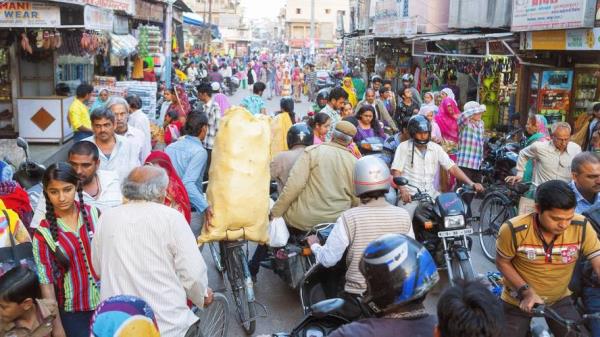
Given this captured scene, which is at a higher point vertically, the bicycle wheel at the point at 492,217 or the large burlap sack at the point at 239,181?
the large burlap sack at the point at 239,181

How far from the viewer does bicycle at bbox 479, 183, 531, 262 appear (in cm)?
748

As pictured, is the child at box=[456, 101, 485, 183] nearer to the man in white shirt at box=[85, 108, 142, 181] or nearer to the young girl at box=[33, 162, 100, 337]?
the man in white shirt at box=[85, 108, 142, 181]

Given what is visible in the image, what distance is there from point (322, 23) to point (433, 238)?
256 ft

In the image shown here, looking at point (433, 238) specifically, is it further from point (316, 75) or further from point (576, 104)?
point (316, 75)

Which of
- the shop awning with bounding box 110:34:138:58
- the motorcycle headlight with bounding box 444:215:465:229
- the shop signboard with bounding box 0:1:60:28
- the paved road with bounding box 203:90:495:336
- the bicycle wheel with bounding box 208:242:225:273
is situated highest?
the shop signboard with bounding box 0:1:60:28

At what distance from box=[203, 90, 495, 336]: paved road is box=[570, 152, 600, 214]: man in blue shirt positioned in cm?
188

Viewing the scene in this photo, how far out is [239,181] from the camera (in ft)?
16.1

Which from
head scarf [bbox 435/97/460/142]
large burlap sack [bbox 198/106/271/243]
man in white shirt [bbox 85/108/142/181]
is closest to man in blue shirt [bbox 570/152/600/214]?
large burlap sack [bbox 198/106/271/243]

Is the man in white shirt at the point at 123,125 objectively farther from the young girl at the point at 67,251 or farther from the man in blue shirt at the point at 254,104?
the man in blue shirt at the point at 254,104

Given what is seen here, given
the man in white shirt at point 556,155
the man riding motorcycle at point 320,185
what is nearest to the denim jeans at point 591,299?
the man riding motorcycle at point 320,185

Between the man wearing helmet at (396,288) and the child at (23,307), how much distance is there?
5.47 ft

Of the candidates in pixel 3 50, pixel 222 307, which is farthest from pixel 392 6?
pixel 222 307

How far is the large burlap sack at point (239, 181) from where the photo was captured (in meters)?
4.91

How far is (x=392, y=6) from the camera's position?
2145 cm
